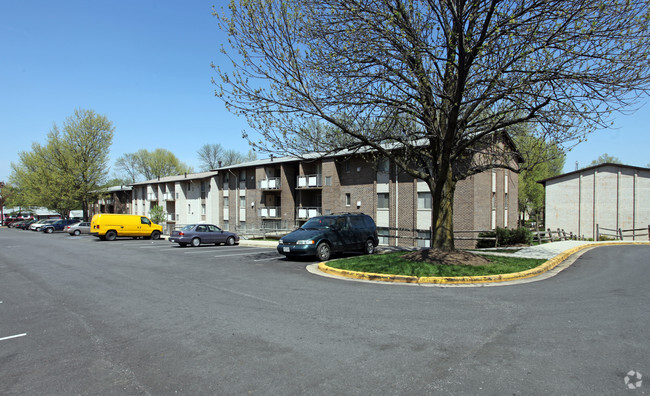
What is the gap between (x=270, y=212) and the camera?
40344 millimetres

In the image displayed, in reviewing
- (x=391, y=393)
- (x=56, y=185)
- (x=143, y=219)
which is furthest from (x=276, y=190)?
(x=391, y=393)

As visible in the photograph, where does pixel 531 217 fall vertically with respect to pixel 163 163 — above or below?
below

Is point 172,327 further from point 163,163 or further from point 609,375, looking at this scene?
point 163,163

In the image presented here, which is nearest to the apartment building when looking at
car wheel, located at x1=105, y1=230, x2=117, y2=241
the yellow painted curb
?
car wheel, located at x1=105, y1=230, x2=117, y2=241

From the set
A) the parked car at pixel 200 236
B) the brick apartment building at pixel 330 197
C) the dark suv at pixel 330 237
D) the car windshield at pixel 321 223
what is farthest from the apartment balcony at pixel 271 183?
the car windshield at pixel 321 223

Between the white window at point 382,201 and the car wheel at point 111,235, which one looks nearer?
the car wheel at point 111,235

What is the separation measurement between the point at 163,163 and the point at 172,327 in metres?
77.7

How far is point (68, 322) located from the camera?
20.0 feet

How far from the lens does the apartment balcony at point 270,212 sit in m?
40.2

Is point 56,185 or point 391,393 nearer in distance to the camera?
point 391,393

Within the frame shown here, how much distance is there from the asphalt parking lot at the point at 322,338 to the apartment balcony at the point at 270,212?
101 ft

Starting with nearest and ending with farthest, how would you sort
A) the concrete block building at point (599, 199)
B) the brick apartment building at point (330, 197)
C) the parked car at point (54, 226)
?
the brick apartment building at point (330, 197)
the concrete block building at point (599, 199)
the parked car at point (54, 226)

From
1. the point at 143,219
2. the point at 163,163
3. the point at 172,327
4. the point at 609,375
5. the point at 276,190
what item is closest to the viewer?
the point at 609,375

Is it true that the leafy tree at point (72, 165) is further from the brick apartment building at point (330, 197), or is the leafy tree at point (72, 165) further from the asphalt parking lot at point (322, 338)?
the asphalt parking lot at point (322, 338)
